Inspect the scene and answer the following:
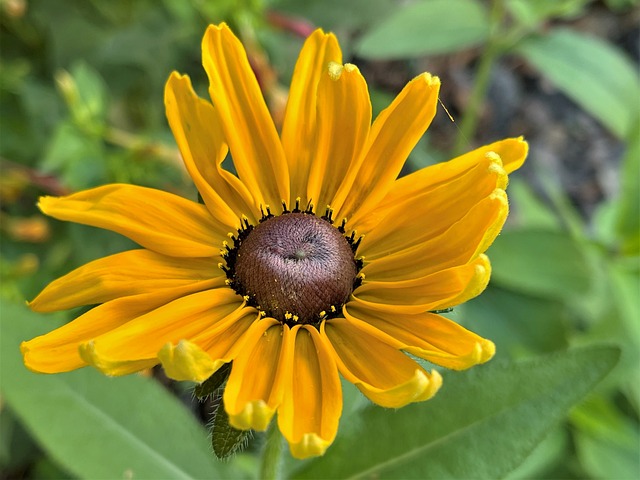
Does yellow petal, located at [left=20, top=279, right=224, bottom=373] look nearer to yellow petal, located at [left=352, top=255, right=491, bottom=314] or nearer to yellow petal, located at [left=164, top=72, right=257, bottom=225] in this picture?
yellow petal, located at [left=164, top=72, right=257, bottom=225]

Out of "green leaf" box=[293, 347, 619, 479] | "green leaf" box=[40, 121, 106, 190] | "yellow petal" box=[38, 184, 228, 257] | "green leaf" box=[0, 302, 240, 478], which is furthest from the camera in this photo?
"green leaf" box=[40, 121, 106, 190]

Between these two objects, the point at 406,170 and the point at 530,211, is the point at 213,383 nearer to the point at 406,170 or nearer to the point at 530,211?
the point at 406,170

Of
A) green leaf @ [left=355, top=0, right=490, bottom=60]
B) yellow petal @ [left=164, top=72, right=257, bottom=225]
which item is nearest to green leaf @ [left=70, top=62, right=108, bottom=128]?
green leaf @ [left=355, top=0, right=490, bottom=60]

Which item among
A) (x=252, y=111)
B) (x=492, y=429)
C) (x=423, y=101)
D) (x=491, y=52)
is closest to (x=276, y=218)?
(x=252, y=111)

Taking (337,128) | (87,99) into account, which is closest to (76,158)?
(87,99)

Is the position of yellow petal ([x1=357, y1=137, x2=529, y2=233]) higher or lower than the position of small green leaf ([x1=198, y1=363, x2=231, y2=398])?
higher
